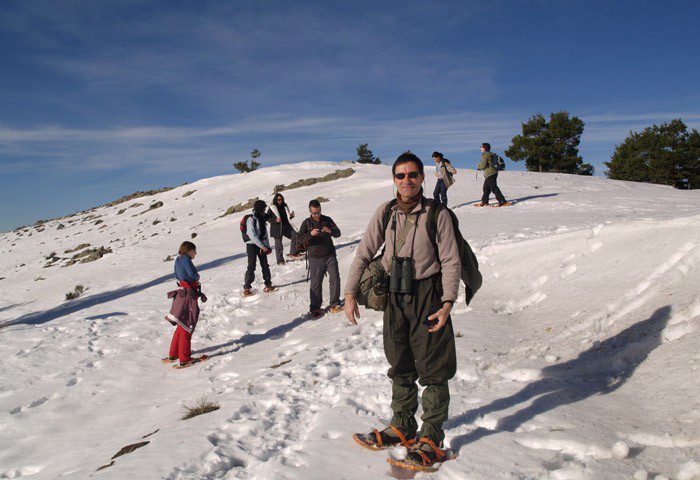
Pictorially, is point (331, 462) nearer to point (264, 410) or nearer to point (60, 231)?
point (264, 410)

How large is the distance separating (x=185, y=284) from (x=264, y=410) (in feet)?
12.0

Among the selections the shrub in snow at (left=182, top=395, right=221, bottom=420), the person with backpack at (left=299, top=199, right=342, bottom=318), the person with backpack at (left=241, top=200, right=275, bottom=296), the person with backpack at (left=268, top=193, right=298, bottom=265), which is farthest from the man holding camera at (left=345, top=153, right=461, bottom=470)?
the person with backpack at (left=268, top=193, right=298, bottom=265)

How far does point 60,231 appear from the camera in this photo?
4362 cm

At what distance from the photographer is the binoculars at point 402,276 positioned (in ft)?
11.1

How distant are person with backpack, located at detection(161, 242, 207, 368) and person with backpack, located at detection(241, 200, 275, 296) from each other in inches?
120

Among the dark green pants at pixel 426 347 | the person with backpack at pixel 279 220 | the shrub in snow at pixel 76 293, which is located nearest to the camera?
the dark green pants at pixel 426 347

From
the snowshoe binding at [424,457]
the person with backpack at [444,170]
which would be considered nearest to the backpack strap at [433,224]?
the snowshoe binding at [424,457]

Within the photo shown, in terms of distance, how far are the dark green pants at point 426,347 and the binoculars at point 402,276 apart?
9cm

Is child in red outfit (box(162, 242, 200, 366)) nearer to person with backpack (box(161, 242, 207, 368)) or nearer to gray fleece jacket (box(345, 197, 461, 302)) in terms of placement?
person with backpack (box(161, 242, 207, 368))

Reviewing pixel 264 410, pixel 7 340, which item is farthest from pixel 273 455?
pixel 7 340

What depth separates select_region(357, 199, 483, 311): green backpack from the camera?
134 inches

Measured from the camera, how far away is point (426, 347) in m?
3.39

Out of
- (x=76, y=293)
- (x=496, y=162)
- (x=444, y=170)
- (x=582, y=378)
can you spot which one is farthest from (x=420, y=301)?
(x=76, y=293)

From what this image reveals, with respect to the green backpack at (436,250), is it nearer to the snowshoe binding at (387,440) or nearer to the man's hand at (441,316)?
the man's hand at (441,316)
